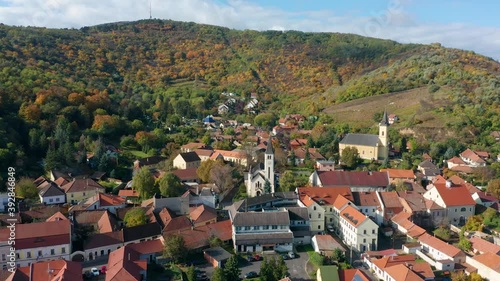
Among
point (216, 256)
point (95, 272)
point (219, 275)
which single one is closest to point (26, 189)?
point (95, 272)

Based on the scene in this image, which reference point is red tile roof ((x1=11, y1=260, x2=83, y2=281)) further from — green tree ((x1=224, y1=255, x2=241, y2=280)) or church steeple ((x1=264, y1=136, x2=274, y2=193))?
church steeple ((x1=264, y1=136, x2=274, y2=193))

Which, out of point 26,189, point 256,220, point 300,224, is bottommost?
point 300,224

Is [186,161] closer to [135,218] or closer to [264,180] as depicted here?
[264,180]

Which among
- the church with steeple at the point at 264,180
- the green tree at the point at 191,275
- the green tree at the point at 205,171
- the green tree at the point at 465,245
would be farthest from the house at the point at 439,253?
the green tree at the point at 205,171

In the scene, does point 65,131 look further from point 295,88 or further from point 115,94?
point 295,88

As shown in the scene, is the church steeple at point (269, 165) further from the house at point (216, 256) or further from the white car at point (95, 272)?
the white car at point (95, 272)

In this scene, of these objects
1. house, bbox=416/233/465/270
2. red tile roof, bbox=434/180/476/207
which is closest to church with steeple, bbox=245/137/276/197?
house, bbox=416/233/465/270

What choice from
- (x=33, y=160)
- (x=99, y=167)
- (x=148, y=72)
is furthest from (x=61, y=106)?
(x=148, y=72)
